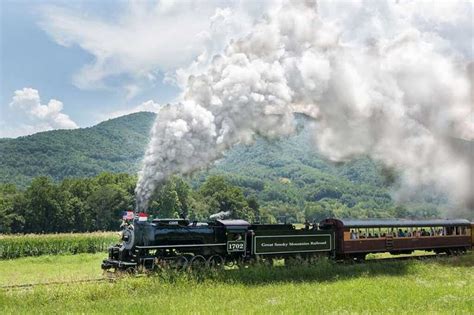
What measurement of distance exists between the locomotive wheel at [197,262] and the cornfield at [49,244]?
16855 millimetres

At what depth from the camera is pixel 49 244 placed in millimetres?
33188

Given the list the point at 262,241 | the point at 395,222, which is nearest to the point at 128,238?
the point at 262,241

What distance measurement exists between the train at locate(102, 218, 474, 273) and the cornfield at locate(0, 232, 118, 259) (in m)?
11.3

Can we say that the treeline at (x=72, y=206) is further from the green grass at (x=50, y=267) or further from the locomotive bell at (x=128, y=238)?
the locomotive bell at (x=128, y=238)

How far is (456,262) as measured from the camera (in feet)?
87.6

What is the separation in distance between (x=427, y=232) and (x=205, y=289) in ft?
59.6

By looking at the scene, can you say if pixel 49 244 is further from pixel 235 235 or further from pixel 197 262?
pixel 197 262

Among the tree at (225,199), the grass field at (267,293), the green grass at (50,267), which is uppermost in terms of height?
the tree at (225,199)

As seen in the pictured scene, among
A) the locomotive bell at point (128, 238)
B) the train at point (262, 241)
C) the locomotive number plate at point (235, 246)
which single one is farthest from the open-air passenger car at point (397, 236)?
the locomotive bell at point (128, 238)

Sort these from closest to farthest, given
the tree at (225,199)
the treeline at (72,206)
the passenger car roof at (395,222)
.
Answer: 1. the passenger car roof at (395,222)
2. the treeline at (72,206)
3. the tree at (225,199)

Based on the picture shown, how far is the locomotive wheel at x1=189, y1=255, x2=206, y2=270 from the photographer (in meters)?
19.2

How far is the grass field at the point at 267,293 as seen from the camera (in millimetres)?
13656

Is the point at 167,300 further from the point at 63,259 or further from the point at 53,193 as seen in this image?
the point at 53,193

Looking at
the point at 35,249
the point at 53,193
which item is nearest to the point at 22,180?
the point at 53,193
